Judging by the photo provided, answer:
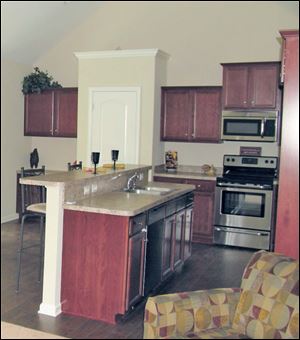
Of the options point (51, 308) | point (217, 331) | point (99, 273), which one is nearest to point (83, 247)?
point (99, 273)

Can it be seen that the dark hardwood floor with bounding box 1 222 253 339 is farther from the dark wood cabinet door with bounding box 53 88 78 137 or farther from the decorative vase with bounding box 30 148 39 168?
the dark wood cabinet door with bounding box 53 88 78 137

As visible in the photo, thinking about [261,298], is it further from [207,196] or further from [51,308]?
[207,196]

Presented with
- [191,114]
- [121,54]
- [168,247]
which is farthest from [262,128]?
[168,247]

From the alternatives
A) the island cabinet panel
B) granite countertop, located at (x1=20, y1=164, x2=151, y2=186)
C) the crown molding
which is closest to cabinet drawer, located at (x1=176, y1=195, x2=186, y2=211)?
granite countertop, located at (x1=20, y1=164, x2=151, y2=186)

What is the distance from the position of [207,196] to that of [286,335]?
10.4 feet

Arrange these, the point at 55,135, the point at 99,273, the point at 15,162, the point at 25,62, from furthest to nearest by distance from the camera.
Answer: the point at 55,135 → the point at 15,162 → the point at 25,62 → the point at 99,273

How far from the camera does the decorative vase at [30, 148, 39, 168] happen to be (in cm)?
506

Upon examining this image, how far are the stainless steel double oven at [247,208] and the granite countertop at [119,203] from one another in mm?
1376

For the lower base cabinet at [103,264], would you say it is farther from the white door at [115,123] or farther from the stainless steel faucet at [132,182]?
the white door at [115,123]

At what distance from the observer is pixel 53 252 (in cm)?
274

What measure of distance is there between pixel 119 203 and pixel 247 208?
219cm

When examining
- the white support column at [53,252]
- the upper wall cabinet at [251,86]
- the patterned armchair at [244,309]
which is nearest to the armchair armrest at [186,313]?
the patterned armchair at [244,309]

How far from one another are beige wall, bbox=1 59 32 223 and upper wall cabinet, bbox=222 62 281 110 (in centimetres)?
221

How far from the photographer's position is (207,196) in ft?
15.6
